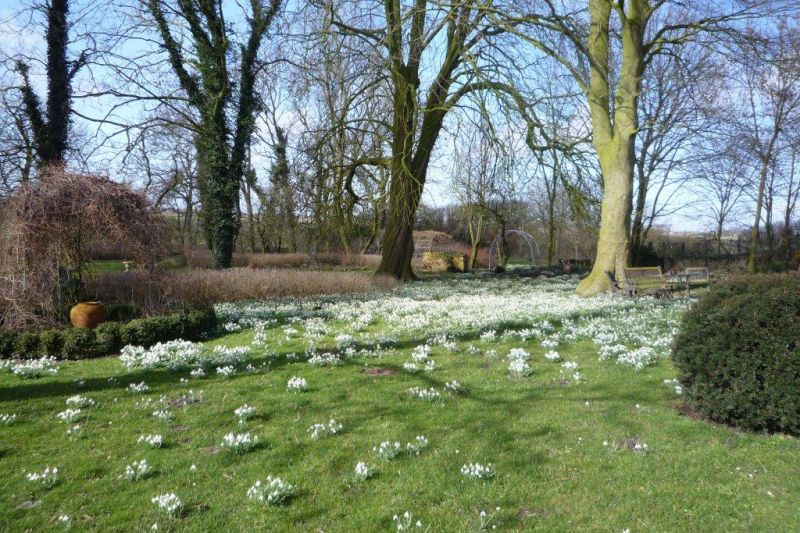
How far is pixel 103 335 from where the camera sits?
9.69 m

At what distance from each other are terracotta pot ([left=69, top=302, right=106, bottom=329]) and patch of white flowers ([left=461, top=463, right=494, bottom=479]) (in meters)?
9.39

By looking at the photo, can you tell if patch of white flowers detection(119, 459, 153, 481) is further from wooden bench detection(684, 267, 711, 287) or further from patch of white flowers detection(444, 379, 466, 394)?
wooden bench detection(684, 267, 711, 287)

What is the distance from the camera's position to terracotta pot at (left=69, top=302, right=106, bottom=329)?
10.6 meters

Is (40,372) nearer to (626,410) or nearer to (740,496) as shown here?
(626,410)

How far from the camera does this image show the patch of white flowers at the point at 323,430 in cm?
522

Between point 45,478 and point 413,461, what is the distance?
313 cm

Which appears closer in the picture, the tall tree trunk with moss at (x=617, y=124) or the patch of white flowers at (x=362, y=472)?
the patch of white flowers at (x=362, y=472)

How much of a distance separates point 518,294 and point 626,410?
12498 mm

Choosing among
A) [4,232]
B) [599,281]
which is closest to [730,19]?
[599,281]

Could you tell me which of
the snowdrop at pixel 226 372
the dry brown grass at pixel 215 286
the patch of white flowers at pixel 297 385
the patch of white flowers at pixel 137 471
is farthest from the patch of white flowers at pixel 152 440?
the dry brown grass at pixel 215 286

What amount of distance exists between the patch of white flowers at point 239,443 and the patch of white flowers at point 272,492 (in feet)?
2.55

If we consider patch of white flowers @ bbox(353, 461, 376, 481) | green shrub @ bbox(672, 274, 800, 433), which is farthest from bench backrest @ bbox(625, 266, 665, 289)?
patch of white flowers @ bbox(353, 461, 376, 481)

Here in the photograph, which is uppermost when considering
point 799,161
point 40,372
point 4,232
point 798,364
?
point 799,161

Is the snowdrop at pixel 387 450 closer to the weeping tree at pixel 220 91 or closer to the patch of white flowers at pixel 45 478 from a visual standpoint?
the patch of white flowers at pixel 45 478
